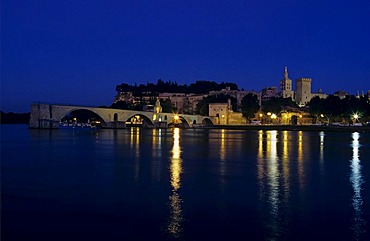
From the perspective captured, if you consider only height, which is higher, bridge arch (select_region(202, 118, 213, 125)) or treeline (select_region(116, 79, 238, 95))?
treeline (select_region(116, 79, 238, 95))

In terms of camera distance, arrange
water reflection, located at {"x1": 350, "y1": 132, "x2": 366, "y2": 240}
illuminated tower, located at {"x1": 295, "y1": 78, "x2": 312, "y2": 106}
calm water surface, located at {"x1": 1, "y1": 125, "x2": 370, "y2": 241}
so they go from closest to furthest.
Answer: calm water surface, located at {"x1": 1, "y1": 125, "x2": 370, "y2": 241}
water reflection, located at {"x1": 350, "y1": 132, "x2": 366, "y2": 240}
illuminated tower, located at {"x1": 295, "y1": 78, "x2": 312, "y2": 106}

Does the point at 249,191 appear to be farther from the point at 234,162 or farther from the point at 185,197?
the point at 234,162

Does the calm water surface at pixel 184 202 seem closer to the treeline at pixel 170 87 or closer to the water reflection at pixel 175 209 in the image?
the water reflection at pixel 175 209

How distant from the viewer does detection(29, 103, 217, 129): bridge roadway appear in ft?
233

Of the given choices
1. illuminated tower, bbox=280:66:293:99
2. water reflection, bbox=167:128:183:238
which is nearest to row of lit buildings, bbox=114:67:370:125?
illuminated tower, bbox=280:66:293:99

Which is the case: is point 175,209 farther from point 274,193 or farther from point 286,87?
point 286,87

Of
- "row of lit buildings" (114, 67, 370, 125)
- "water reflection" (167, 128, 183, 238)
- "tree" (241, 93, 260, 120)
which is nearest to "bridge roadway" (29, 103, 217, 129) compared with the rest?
"row of lit buildings" (114, 67, 370, 125)

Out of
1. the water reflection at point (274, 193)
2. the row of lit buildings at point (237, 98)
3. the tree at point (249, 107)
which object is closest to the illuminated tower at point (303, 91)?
the row of lit buildings at point (237, 98)

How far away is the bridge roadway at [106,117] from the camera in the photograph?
70.9m

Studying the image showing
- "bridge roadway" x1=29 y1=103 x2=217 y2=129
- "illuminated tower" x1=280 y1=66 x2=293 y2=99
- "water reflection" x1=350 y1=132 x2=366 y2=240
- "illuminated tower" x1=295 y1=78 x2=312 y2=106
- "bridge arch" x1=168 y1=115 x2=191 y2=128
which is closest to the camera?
"water reflection" x1=350 y1=132 x2=366 y2=240

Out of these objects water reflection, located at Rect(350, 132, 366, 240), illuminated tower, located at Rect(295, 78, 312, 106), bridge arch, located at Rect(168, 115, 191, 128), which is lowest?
water reflection, located at Rect(350, 132, 366, 240)

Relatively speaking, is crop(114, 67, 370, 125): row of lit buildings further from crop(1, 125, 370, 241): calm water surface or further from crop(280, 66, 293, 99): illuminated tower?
crop(1, 125, 370, 241): calm water surface

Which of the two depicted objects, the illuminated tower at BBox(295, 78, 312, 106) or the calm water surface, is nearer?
the calm water surface

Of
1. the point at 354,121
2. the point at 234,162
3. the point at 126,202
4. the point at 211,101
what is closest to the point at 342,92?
the point at 211,101
